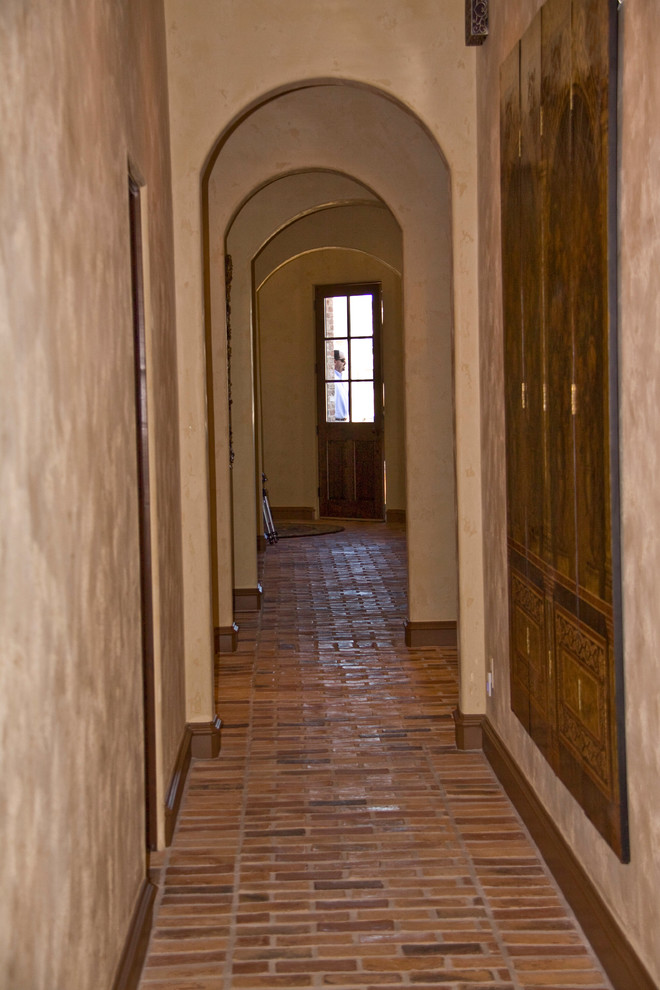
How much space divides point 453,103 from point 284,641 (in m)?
4.34

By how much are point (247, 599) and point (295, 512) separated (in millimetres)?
6965

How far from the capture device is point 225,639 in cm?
792

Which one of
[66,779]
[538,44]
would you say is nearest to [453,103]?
[538,44]

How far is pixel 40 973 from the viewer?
2.01m

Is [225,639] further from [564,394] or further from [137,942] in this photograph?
[564,394]

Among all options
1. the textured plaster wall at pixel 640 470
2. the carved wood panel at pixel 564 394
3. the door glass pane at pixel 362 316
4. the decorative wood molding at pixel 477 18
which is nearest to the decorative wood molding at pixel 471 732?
the carved wood panel at pixel 564 394

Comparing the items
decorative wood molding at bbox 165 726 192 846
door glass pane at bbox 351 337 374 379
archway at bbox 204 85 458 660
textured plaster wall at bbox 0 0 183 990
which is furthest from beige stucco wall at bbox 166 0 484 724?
door glass pane at bbox 351 337 374 379

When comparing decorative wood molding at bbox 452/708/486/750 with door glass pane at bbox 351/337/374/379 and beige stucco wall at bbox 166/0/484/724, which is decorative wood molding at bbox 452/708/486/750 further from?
door glass pane at bbox 351/337/374/379

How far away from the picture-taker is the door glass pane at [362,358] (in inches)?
618

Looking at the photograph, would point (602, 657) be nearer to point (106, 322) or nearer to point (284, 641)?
point (106, 322)

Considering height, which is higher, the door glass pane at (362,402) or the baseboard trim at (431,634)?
the door glass pane at (362,402)

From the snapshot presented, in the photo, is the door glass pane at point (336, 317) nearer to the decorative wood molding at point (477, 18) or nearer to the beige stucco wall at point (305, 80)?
the beige stucco wall at point (305, 80)

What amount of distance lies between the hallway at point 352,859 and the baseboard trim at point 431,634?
618 mm

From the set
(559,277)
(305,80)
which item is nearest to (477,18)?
(305,80)
